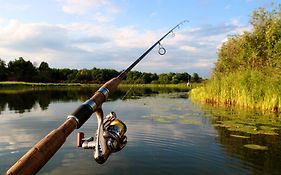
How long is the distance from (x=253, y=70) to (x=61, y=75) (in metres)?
97.2

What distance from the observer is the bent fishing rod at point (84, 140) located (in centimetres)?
212

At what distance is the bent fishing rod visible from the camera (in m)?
2.12

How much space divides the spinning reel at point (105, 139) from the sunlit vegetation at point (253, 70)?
655 inches

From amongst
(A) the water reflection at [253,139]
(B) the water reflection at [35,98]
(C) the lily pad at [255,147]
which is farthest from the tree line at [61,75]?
(C) the lily pad at [255,147]

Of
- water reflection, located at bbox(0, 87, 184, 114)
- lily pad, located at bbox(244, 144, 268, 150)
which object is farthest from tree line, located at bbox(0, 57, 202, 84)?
lily pad, located at bbox(244, 144, 268, 150)

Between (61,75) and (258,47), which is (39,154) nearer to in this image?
(258,47)

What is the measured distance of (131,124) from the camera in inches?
546

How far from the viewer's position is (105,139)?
3.18 m

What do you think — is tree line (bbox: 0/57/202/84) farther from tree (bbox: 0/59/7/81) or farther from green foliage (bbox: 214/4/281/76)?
green foliage (bbox: 214/4/281/76)

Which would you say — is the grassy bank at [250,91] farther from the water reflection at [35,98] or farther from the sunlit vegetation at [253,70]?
the water reflection at [35,98]

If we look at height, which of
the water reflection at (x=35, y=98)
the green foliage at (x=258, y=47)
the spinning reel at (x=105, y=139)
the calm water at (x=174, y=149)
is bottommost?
the calm water at (x=174, y=149)

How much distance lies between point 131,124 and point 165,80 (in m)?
101

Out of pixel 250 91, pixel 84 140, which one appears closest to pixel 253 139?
pixel 84 140

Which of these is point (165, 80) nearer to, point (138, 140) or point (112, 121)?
point (138, 140)
